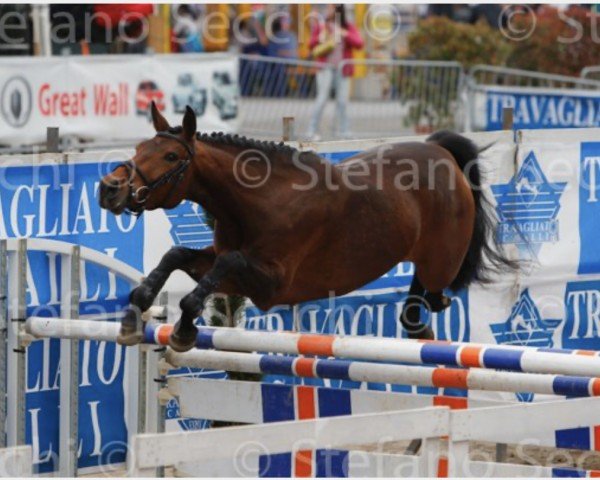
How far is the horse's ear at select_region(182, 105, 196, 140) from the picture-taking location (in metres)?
6.27

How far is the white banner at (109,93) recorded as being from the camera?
14500mm

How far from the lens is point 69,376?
23.5ft

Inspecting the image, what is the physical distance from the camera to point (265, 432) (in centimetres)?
462

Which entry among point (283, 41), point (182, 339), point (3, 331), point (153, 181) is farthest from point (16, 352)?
point (283, 41)

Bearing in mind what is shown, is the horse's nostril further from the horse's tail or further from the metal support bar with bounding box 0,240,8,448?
the horse's tail

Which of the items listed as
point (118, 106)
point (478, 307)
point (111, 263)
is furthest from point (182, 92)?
point (111, 263)

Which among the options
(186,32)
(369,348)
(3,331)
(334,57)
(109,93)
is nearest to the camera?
(369,348)

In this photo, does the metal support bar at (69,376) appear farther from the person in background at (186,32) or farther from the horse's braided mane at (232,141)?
A: the person in background at (186,32)

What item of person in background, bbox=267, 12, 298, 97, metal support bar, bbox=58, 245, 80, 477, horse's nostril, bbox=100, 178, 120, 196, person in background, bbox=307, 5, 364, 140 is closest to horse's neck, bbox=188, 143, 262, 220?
horse's nostril, bbox=100, 178, 120, 196

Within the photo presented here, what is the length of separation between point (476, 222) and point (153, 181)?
7.91ft

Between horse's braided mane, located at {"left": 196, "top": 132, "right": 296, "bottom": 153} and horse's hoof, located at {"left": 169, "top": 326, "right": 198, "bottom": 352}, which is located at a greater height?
horse's braided mane, located at {"left": 196, "top": 132, "right": 296, "bottom": 153}

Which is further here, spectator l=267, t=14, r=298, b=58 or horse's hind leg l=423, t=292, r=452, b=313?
spectator l=267, t=14, r=298, b=58

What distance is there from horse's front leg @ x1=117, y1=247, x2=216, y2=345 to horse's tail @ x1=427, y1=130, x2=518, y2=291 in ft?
5.82

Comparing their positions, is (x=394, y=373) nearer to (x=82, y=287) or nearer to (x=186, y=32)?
(x=82, y=287)
